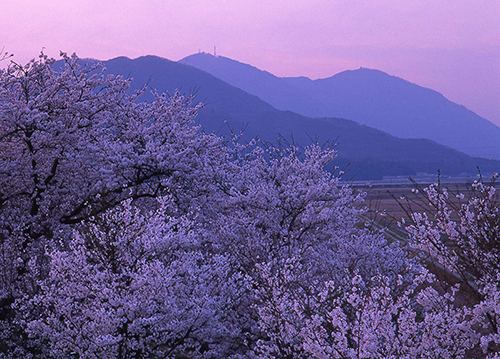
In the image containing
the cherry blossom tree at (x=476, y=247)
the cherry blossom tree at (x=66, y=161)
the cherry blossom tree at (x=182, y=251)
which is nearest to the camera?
the cherry blossom tree at (x=476, y=247)

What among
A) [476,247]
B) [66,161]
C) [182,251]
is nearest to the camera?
[476,247]

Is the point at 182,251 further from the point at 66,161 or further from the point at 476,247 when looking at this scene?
the point at 66,161

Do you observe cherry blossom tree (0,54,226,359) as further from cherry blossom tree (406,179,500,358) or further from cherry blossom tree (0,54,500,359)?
cherry blossom tree (406,179,500,358)

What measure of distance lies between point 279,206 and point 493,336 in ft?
37.5

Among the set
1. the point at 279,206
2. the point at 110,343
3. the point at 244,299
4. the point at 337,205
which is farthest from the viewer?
the point at 337,205

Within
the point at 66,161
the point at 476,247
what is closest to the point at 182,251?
the point at 476,247

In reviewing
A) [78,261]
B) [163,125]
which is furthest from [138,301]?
[163,125]

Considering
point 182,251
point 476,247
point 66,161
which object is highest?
point 66,161

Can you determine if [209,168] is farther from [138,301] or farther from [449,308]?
[449,308]

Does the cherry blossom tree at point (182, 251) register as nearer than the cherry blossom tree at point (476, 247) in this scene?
No

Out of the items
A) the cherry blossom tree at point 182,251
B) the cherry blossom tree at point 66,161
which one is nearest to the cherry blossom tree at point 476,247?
the cherry blossom tree at point 182,251

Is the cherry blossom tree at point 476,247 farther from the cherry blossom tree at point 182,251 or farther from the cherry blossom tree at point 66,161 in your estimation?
the cherry blossom tree at point 66,161

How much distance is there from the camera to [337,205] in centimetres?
2050

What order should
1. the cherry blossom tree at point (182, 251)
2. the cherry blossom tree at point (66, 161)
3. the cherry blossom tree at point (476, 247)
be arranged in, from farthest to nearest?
the cherry blossom tree at point (66, 161), the cherry blossom tree at point (182, 251), the cherry blossom tree at point (476, 247)
